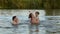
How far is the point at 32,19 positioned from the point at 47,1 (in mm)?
5599

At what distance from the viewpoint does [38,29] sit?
645cm

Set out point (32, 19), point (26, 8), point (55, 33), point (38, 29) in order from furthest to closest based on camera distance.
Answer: point (26, 8), point (32, 19), point (38, 29), point (55, 33)

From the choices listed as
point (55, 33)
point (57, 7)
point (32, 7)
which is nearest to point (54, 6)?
point (57, 7)

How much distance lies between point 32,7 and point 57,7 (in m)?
1.64

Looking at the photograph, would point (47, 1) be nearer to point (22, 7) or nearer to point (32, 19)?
point (22, 7)

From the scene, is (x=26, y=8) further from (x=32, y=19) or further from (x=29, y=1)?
(x=32, y=19)

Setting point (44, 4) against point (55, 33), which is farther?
point (44, 4)

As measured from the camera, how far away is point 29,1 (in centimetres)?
1230

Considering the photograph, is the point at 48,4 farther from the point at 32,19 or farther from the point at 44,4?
the point at 32,19

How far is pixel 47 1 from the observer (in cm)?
A: 1253

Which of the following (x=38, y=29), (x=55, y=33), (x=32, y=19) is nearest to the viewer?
(x=55, y=33)

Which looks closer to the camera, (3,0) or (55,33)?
(55,33)

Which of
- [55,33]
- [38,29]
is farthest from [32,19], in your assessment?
[55,33]

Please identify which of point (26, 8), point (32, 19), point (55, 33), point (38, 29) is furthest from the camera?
point (26, 8)
